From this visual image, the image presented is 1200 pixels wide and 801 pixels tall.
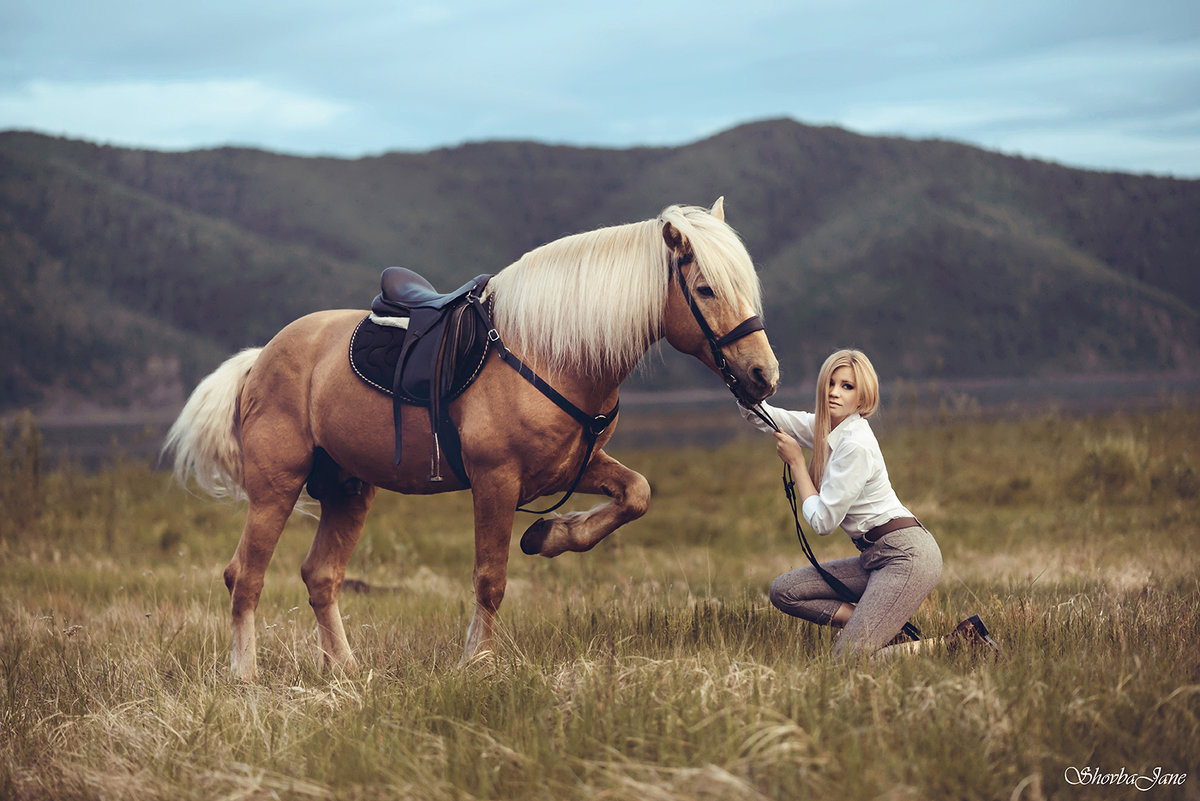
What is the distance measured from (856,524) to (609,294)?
1584 millimetres

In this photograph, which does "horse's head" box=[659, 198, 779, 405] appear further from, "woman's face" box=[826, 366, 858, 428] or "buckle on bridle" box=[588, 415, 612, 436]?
"buckle on bridle" box=[588, 415, 612, 436]

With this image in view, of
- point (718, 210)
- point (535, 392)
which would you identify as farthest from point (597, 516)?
point (718, 210)

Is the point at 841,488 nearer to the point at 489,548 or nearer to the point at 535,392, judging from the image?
the point at 535,392

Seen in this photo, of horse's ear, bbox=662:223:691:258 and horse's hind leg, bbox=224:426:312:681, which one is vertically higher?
horse's ear, bbox=662:223:691:258

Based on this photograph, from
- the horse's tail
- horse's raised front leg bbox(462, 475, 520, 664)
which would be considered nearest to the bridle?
horse's raised front leg bbox(462, 475, 520, 664)

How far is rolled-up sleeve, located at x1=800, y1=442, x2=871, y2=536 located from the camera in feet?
12.3

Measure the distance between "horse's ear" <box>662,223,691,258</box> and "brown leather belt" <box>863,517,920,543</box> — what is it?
5.13 ft

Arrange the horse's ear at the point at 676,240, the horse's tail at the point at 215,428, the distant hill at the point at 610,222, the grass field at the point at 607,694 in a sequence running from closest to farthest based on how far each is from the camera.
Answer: the grass field at the point at 607,694 → the horse's ear at the point at 676,240 → the horse's tail at the point at 215,428 → the distant hill at the point at 610,222

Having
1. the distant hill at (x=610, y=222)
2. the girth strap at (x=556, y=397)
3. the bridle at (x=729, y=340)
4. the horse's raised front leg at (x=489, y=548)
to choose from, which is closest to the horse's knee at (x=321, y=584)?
the horse's raised front leg at (x=489, y=548)

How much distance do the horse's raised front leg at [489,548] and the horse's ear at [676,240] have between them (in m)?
1.31

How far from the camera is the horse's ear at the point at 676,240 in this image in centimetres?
376

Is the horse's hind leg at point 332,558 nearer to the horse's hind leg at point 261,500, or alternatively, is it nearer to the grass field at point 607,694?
the grass field at point 607,694

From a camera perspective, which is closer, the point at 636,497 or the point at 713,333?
the point at 713,333

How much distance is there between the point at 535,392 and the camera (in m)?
4.00
